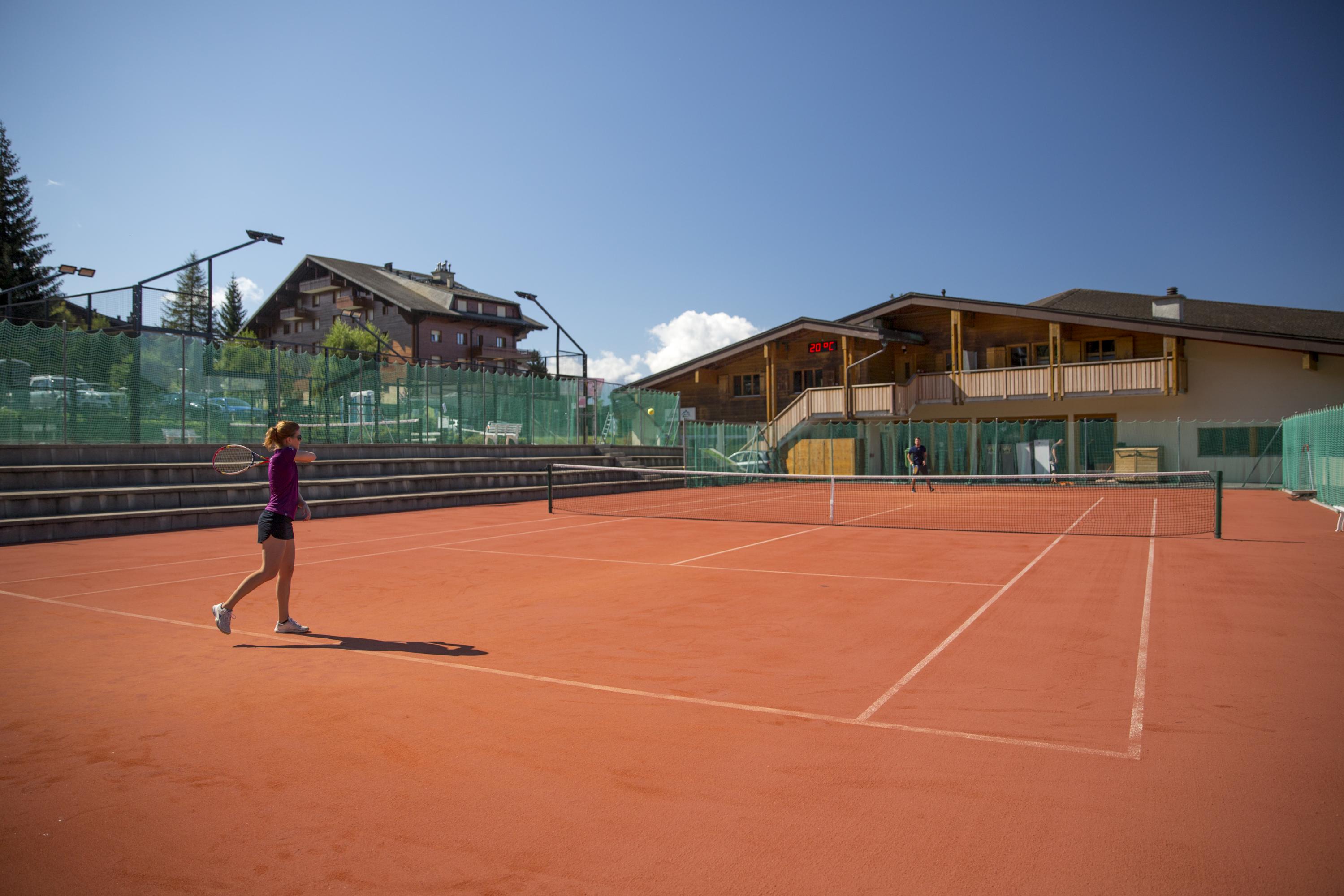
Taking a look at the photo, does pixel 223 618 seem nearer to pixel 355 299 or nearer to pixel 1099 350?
pixel 1099 350

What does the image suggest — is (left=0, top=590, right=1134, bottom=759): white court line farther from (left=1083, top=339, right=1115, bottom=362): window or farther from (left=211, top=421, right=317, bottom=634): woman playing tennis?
(left=1083, top=339, right=1115, bottom=362): window

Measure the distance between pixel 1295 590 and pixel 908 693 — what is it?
641 cm

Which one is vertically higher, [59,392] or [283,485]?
[59,392]

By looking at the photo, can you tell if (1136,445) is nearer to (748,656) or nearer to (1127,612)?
(1127,612)

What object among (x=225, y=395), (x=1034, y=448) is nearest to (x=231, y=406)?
(x=225, y=395)

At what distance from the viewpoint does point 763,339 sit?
4169 centimetres

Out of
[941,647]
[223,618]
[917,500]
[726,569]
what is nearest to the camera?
[941,647]

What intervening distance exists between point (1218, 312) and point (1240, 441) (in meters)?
13.5

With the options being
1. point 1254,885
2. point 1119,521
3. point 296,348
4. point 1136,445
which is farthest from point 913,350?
point 1254,885

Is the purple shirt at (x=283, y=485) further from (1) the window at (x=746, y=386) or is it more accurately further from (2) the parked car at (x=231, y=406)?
(1) the window at (x=746, y=386)

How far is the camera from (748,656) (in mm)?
6391

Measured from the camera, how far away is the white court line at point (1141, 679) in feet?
15.0

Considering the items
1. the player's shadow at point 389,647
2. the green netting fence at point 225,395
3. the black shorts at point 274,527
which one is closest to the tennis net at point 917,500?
the green netting fence at point 225,395

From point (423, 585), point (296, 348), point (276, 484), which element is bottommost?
point (423, 585)
